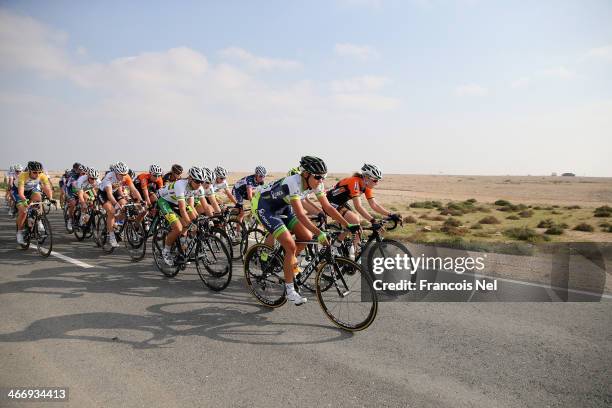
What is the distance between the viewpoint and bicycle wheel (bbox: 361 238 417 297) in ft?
20.9

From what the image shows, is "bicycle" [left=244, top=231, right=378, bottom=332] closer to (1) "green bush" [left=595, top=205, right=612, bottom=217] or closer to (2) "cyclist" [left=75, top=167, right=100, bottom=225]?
(2) "cyclist" [left=75, top=167, right=100, bottom=225]

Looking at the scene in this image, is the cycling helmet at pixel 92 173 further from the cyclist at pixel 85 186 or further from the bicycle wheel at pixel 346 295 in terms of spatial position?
the bicycle wheel at pixel 346 295

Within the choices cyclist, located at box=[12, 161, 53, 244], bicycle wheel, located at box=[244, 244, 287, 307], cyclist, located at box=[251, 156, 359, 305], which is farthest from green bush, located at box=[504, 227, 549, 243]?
cyclist, located at box=[12, 161, 53, 244]

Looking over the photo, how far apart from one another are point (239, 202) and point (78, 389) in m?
6.97

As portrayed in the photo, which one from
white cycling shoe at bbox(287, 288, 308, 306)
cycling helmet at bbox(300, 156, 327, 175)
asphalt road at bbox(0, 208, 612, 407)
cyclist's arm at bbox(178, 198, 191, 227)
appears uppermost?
cycling helmet at bbox(300, 156, 327, 175)

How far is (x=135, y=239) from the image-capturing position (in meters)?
9.02

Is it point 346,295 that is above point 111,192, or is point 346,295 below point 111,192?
below

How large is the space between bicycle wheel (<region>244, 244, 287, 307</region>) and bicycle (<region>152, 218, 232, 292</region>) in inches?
18.2

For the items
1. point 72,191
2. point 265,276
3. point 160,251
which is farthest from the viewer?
point 72,191

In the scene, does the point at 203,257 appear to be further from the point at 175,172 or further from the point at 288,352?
the point at 175,172

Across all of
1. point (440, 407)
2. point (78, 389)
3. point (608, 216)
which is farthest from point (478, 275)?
point (608, 216)

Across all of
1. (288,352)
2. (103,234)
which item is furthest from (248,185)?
(288,352)

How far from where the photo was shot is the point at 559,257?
9.61 metres

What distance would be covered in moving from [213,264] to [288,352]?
293cm
